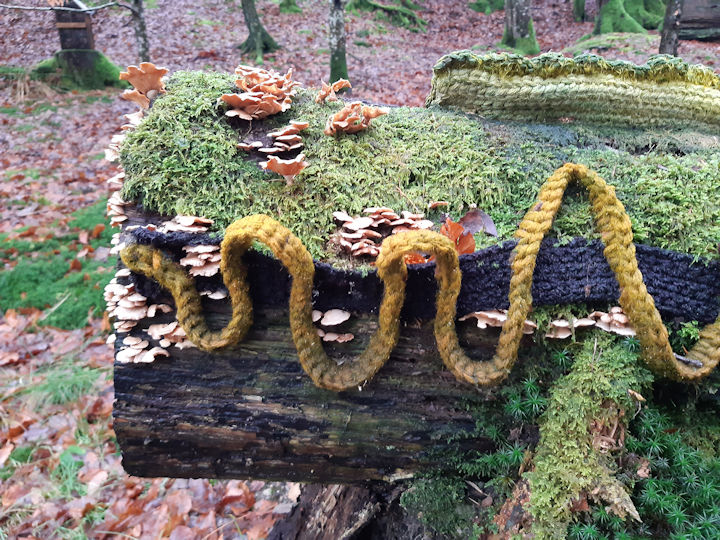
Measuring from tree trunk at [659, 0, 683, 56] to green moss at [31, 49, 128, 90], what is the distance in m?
9.63

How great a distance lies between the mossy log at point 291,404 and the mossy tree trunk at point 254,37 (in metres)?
10.5

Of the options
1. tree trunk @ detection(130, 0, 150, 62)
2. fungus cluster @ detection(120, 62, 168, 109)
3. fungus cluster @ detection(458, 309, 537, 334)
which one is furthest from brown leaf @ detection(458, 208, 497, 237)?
tree trunk @ detection(130, 0, 150, 62)

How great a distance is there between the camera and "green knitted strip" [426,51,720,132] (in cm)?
258

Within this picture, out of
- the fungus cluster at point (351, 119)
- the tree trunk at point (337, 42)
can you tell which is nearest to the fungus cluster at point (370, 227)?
the fungus cluster at point (351, 119)

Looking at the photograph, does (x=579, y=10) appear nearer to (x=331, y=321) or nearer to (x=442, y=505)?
(x=331, y=321)

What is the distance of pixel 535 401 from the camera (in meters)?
1.88

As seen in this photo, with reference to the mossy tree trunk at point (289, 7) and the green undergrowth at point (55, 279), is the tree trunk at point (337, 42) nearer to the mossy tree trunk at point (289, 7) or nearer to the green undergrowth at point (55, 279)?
the green undergrowth at point (55, 279)

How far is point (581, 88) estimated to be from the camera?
2572mm

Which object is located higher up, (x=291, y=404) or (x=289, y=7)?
(x=289, y=7)

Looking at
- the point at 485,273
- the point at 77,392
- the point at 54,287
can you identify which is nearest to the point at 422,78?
the point at 54,287

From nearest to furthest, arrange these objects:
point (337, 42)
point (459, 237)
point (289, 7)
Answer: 1. point (459, 237)
2. point (337, 42)
3. point (289, 7)

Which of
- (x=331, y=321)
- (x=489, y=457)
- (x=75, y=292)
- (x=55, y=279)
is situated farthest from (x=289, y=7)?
(x=489, y=457)

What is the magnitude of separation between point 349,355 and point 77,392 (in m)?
3.61

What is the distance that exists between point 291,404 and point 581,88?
7.25 ft
